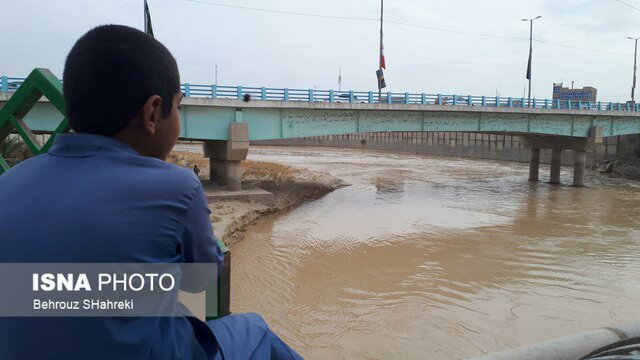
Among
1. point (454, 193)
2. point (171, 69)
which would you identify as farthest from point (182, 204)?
point (454, 193)

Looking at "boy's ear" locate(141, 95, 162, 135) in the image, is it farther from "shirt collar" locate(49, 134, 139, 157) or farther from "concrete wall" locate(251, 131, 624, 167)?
"concrete wall" locate(251, 131, 624, 167)

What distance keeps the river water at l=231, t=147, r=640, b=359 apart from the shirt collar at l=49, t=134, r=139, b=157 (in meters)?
6.13

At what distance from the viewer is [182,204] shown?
1.21m

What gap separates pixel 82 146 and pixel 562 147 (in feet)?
107

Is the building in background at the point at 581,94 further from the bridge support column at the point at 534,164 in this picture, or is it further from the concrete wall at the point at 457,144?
the bridge support column at the point at 534,164

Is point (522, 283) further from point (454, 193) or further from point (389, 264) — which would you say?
point (454, 193)

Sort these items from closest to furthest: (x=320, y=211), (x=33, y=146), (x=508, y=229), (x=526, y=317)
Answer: (x=33, y=146)
(x=526, y=317)
(x=508, y=229)
(x=320, y=211)

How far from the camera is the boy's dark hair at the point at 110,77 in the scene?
1318 millimetres

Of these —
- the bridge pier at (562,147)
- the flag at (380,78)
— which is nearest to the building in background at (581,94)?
the bridge pier at (562,147)

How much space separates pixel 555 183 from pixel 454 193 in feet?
28.8

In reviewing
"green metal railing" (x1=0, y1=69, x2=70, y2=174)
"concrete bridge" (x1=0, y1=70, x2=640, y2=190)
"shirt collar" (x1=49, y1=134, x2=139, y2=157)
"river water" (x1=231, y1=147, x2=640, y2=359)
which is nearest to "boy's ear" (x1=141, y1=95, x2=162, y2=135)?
"shirt collar" (x1=49, y1=134, x2=139, y2=157)

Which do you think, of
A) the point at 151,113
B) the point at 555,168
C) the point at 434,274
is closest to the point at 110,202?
the point at 151,113

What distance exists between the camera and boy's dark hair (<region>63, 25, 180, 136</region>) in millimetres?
1318

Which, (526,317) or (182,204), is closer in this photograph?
(182,204)
